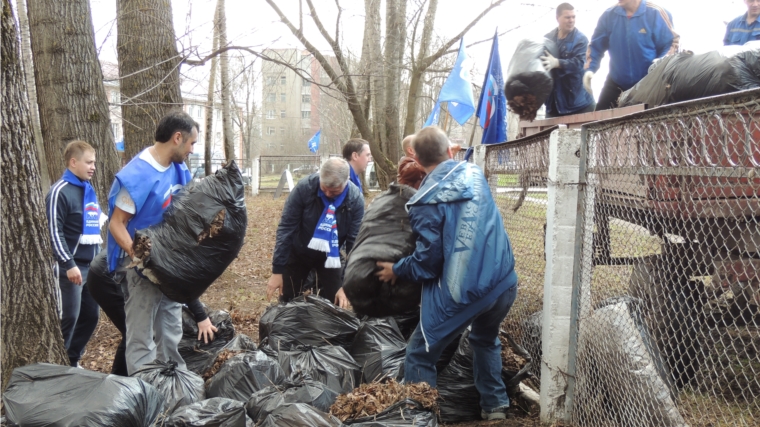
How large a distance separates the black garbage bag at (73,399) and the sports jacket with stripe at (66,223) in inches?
61.6

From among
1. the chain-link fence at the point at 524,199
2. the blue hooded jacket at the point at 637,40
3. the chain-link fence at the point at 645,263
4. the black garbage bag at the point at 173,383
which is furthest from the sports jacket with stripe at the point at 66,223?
the blue hooded jacket at the point at 637,40

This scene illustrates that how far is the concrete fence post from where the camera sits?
9.83ft

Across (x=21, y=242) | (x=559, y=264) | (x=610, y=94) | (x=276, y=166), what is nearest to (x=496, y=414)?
(x=559, y=264)

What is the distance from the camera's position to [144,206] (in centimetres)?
321

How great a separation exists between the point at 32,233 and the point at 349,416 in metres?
1.86

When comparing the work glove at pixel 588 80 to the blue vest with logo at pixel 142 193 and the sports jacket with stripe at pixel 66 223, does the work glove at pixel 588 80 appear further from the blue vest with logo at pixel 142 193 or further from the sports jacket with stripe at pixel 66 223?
the sports jacket with stripe at pixel 66 223

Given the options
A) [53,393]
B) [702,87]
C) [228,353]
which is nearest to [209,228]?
[228,353]

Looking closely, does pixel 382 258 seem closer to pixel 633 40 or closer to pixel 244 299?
pixel 633 40

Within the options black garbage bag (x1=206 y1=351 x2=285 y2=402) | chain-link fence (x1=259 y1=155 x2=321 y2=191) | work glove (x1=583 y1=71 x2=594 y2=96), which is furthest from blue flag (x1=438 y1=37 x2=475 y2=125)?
chain-link fence (x1=259 y1=155 x2=321 y2=191)

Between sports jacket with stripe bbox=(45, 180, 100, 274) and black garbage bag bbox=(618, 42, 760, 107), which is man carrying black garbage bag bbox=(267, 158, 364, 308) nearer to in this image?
sports jacket with stripe bbox=(45, 180, 100, 274)

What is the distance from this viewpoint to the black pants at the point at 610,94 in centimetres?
545

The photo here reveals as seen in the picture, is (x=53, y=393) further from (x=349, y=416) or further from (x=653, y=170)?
(x=653, y=170)

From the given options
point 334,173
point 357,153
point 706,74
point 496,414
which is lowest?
point 496,414

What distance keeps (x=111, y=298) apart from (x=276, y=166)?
82.8 feet
